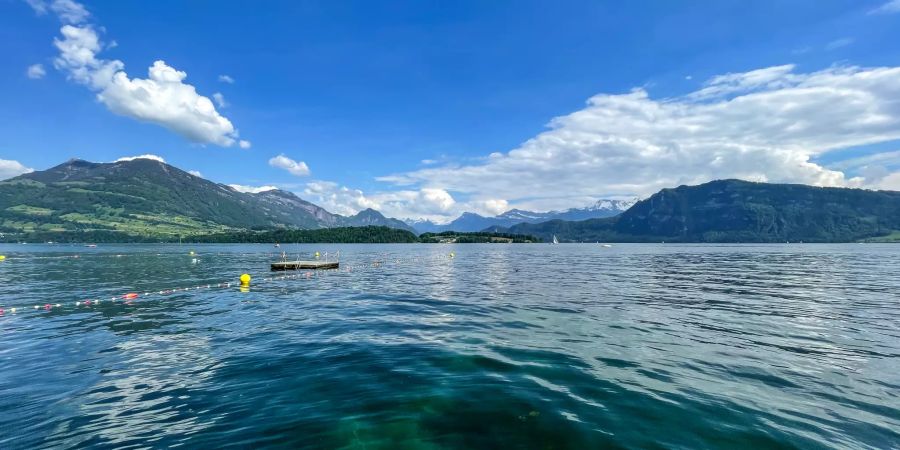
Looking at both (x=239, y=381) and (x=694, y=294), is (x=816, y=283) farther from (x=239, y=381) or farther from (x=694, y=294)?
(x=239, y=381)

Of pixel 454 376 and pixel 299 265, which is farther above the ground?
pixel 299 265

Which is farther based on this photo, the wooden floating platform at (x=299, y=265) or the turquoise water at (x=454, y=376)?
the wooden floating platform at (x=299, y=265)

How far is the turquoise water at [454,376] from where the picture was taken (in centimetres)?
1210

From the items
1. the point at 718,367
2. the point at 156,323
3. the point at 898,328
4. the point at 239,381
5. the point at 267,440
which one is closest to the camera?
the point at 267,440

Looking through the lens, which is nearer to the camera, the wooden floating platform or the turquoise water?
the turquoise water

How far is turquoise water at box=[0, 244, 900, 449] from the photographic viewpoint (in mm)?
12102

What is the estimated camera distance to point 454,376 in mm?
17375

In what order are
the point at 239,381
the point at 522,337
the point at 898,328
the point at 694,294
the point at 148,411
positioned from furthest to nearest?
1. the point at 694,294
2. the point at 898,328
3. the point at 522,337
4. the point at 239,381
5. the point at 148,411

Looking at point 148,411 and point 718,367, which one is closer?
point 148,411

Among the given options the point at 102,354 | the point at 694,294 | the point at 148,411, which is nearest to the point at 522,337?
the point at 148,411

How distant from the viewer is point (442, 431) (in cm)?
1220

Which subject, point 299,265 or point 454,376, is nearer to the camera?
point 454,376

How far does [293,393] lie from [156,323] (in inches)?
805

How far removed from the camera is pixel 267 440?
11.5 metres
